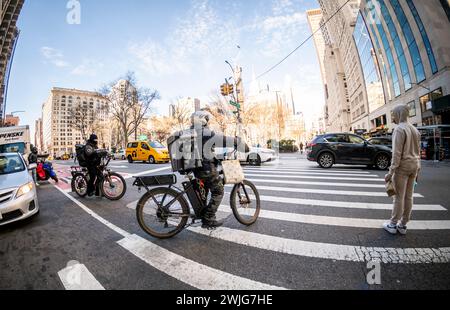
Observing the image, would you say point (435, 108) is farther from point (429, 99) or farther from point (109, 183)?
point (109, 183)

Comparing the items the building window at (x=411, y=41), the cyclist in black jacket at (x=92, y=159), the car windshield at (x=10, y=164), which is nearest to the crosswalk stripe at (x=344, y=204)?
the cyclist in black jacket at (x=92, y=159)

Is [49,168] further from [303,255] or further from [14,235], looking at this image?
[303,255]

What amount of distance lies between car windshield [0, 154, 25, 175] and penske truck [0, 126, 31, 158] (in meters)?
16.2

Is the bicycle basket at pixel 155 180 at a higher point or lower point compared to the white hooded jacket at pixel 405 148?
lower

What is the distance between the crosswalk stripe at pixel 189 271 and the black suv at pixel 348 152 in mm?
10424

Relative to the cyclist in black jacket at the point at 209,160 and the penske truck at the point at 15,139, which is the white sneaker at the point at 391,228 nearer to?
the cyclist in black jacket at the point at 209,160

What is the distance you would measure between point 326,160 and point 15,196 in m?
12.0

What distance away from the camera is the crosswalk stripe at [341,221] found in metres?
3.35

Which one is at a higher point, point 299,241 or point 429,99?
point 429,99

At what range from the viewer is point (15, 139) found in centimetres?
1783

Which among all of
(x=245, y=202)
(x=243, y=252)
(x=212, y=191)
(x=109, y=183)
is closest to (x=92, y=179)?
(x=109, y=183)
